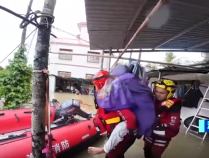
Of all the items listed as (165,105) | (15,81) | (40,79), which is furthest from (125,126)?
(15,81)

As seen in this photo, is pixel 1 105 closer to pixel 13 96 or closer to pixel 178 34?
pixel 13 96

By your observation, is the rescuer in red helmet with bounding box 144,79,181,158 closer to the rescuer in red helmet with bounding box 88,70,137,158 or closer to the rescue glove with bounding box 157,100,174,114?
the rescue glove with bounding box 157,100,174,114

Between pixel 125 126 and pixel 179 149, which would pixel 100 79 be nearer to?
pixel 125 126

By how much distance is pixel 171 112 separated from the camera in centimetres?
186

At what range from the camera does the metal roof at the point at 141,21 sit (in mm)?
2367

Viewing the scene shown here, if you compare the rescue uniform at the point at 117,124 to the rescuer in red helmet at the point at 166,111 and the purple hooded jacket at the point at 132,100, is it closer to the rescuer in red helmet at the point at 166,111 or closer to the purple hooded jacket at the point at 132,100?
the purple hooded jacket at the point at 132,100

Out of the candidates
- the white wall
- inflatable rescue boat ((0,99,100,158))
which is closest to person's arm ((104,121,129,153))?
inflatable rescue boat ((0,99,100,158))

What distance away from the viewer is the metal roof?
2367 millimetres

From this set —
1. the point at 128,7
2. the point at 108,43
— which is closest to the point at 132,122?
the point at 128,7

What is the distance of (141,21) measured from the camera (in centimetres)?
301

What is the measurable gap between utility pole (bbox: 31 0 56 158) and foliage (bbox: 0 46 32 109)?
198 inches

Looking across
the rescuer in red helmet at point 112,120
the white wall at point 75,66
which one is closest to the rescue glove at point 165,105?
the rescuer in red helmet at point 112,120

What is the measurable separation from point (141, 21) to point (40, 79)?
6.82ft

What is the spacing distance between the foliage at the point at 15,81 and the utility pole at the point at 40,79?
503cm
